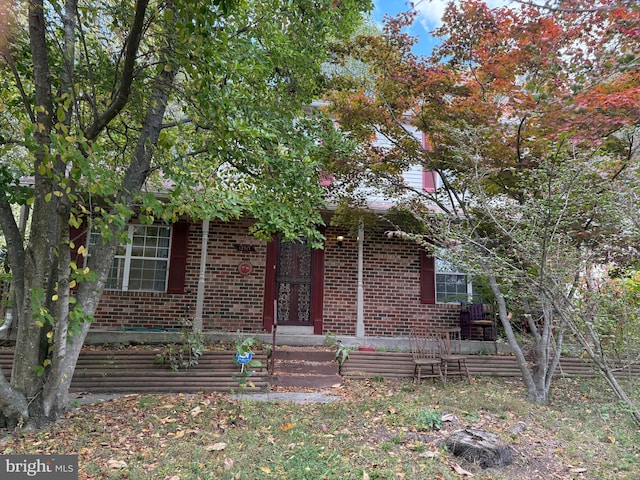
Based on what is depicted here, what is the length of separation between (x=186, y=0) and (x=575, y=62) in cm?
342

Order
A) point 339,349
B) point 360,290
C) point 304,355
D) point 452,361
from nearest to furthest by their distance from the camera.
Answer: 1. point 452,361
2. point 339,349
3. point 304,355
4. point 360,290

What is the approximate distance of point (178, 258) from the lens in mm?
8727

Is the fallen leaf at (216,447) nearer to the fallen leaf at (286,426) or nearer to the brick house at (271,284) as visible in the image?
the fallen leaf at (286,426)

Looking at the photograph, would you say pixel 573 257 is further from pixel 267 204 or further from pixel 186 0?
pixel 186 0

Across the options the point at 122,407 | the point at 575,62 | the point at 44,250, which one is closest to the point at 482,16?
the point at 575,62

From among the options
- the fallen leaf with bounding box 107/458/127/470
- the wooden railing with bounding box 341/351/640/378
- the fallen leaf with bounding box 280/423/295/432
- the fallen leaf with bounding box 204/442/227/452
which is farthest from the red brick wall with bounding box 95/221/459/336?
the fallen leaf with bounding box 107/458/127/470

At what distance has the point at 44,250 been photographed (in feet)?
13.9

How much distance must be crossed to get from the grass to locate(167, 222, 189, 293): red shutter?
10.9ft

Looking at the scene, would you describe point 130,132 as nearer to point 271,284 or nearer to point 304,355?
point 271,284

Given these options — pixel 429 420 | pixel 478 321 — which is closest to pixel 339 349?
pixel 429 420

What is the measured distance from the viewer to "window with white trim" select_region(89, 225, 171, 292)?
8.54 metres

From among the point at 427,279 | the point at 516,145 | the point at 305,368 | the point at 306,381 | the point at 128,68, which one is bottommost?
the point at 306,381

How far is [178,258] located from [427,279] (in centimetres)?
561

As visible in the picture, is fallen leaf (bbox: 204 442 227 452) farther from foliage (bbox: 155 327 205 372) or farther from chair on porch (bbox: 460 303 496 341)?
chair on porch (bbox: 460 303 496 341)
